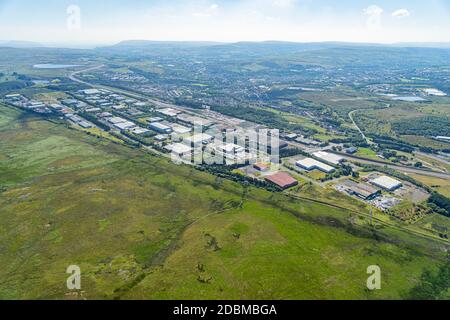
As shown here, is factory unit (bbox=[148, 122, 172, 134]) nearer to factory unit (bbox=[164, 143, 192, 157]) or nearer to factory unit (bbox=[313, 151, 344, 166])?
factory unit (bbox=[164, 143, 192, 157])

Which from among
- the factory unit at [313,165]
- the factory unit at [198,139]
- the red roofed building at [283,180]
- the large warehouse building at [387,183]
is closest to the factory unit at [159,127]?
the factory unit at [198,139]

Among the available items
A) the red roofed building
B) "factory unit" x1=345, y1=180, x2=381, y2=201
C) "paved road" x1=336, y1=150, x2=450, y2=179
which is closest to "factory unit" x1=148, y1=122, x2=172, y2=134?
the red roofed building

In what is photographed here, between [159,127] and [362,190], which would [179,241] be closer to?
[362,190]

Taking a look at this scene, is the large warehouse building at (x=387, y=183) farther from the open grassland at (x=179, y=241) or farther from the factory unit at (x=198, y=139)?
the factory unit at (x=198, y=139)

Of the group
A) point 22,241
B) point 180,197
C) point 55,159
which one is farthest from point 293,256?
point 55,159

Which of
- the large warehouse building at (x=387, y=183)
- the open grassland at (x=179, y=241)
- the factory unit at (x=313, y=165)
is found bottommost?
the open grassland at (x=179, y=241)
